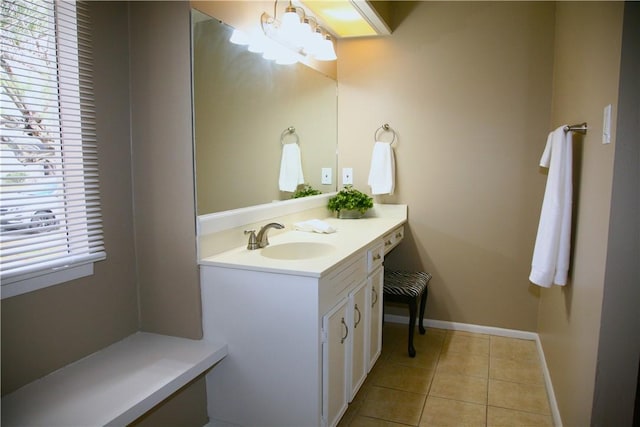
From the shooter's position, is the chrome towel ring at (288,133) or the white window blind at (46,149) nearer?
the white window blind at (46,149)

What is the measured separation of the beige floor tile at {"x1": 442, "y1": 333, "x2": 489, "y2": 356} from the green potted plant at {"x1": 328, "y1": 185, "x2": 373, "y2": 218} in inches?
41.6

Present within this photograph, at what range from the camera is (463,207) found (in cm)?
299

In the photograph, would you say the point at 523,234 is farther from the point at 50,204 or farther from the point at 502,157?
the point at 50,204

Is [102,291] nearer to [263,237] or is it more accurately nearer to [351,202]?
[263,237]

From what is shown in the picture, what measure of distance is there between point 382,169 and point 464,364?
1.37 m

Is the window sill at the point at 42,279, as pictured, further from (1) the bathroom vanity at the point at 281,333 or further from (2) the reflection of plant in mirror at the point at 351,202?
(2) the reflection of plant in mirror at the point at 351,202

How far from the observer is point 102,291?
5.53 feet

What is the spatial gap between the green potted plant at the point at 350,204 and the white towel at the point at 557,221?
1.26 metres

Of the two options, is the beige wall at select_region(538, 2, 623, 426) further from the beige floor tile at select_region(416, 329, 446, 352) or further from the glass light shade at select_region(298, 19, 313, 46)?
the glass light shade at select_region(298, 19, 313, 46)

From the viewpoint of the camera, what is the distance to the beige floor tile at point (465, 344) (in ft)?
9.18

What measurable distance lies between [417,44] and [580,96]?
4.53 ft

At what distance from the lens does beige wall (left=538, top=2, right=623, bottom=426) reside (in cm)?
144

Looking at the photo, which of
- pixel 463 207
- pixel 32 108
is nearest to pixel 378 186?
pixel 463 207

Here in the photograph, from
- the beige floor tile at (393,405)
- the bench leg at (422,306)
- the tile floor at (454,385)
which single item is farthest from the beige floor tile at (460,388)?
the bench leg at (422,306)
